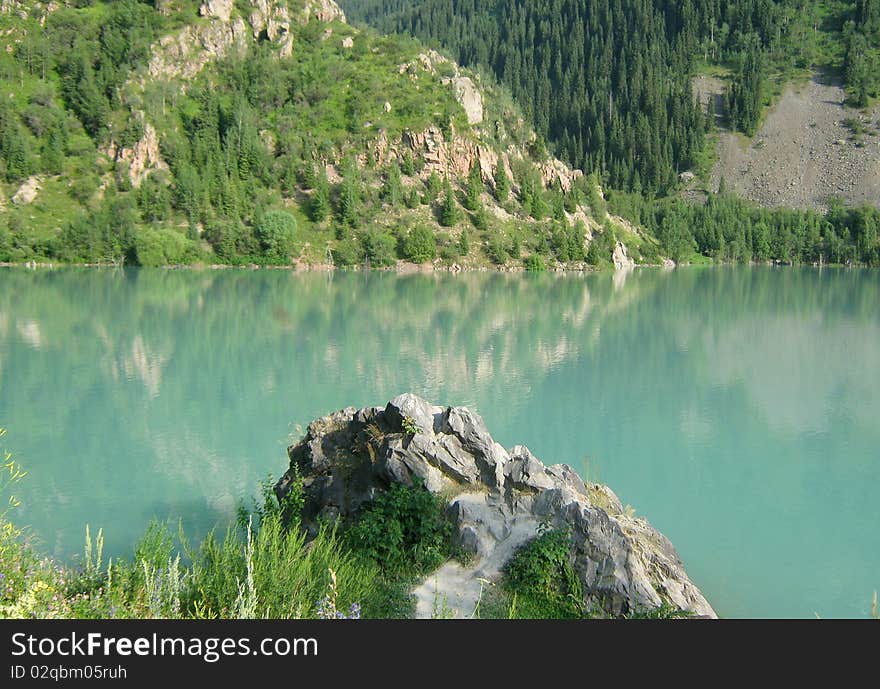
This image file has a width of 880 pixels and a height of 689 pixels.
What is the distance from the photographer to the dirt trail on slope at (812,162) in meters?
177

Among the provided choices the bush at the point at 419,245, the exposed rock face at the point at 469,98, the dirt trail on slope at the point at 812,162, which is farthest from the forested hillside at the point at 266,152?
the dirt trail on slope at the point at 812,162

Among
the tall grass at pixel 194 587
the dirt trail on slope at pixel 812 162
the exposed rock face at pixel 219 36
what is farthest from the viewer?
the dirt trail on slope at pixel 812 162

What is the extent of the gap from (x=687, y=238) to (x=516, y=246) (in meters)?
65.1

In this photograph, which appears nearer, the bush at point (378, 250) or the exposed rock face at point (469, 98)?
the bush at point (378, 250)

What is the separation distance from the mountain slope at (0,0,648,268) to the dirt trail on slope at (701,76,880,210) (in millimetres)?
63934

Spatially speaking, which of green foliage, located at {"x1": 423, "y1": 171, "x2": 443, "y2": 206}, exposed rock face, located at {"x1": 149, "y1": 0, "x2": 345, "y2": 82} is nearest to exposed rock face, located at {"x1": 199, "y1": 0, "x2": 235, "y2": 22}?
exposed rock face, located at {"x1": 149, "y1": 0, "x2": 345, "y2": 82}

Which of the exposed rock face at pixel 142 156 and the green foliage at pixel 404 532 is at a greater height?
the exposed rock face at pixel 142 156

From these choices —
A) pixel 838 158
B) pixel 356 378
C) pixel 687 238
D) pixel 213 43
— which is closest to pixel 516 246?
pixel 687 238

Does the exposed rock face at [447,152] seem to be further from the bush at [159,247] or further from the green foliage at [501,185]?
the bush at [159,247]

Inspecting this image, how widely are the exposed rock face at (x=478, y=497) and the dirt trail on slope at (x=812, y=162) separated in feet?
635

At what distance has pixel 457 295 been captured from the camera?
66188mm

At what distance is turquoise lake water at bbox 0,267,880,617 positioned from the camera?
1457 centimetres

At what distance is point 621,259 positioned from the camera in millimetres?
134375

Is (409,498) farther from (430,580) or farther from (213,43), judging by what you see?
(213,43)
